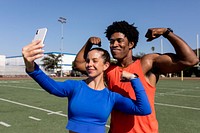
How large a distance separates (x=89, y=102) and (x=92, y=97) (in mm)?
54

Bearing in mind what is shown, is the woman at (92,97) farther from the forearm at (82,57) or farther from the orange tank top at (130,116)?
the forearm at (82,57)

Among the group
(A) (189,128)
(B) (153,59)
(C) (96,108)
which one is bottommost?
(A) (189,128)

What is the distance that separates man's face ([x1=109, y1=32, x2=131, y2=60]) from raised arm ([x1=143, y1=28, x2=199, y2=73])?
22cm

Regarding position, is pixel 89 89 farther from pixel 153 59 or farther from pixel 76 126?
pixel 153 59

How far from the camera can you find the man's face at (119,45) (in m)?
2.36

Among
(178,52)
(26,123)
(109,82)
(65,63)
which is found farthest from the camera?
(65,63)

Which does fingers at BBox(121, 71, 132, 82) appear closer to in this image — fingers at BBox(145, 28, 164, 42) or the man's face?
the man's face

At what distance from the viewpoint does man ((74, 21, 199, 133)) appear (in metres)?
2.20

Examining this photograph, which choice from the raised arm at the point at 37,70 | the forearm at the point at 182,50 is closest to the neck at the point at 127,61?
the forearm at the point at 182,50

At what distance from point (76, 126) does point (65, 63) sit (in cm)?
7676

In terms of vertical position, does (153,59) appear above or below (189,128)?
above

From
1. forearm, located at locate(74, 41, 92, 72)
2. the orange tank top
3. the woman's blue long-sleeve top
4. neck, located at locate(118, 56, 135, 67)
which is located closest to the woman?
the woman's blue long-sleeve top

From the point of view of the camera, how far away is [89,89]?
203cm

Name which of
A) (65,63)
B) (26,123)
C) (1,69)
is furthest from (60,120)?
(65,63)
